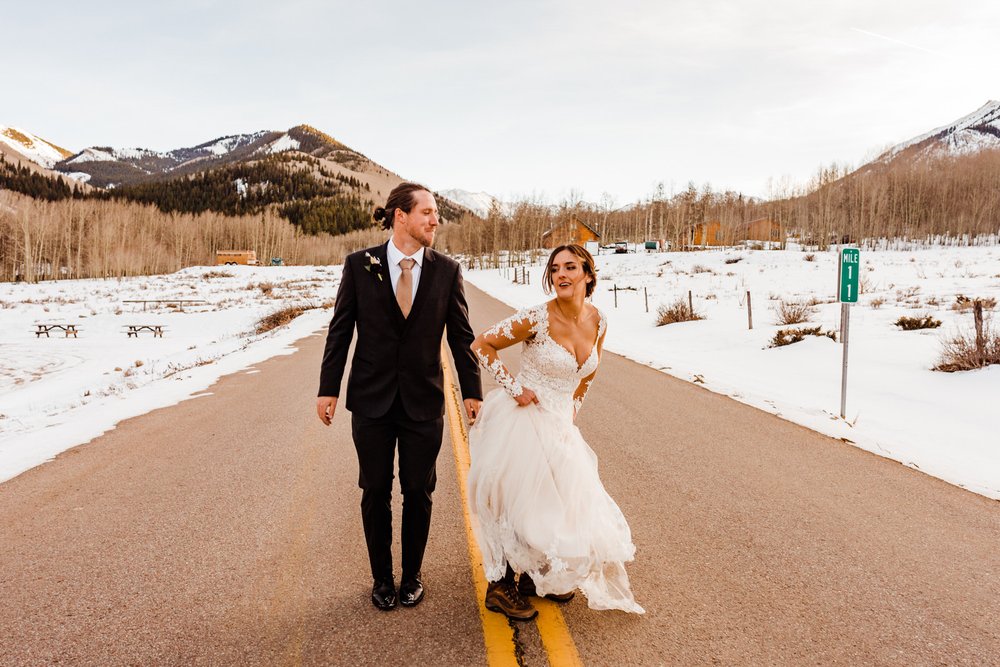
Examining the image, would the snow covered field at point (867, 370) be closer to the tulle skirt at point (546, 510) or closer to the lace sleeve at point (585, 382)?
the lace sleeve at point (585, 382)

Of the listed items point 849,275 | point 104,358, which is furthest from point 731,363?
point 104,358

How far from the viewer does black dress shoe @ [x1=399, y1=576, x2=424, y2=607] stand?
10.1 ft

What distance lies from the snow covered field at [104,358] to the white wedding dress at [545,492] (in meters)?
5.28

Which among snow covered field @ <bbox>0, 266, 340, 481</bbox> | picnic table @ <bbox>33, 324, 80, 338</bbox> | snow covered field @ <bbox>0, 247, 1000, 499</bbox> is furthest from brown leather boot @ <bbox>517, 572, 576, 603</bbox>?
picnic table @ <bbox>33, 324, 80, 338</bbox>

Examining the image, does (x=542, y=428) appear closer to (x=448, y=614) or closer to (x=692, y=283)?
(x=448, y=614)

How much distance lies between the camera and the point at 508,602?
292 cm

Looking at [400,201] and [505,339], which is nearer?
[400,201]

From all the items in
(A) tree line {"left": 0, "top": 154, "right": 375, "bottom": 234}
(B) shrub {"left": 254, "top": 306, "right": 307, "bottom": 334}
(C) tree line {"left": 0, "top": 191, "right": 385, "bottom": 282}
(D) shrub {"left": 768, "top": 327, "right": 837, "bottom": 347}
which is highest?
(A) tree line {"left": 0, "top": 154, "right": 375, "bottom": 234}

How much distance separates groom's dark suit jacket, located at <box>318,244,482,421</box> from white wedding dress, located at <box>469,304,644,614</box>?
0.34 m

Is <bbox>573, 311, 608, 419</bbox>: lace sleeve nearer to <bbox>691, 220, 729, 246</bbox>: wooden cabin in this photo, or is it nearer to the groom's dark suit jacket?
the groom's dark suit jacket

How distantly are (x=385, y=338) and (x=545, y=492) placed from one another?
45.0 inches

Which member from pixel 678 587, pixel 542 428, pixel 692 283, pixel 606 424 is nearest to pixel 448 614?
pixel 542 428

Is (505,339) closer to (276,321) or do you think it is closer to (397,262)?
(397,262)

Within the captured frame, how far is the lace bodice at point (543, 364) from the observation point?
2982 millimetres
